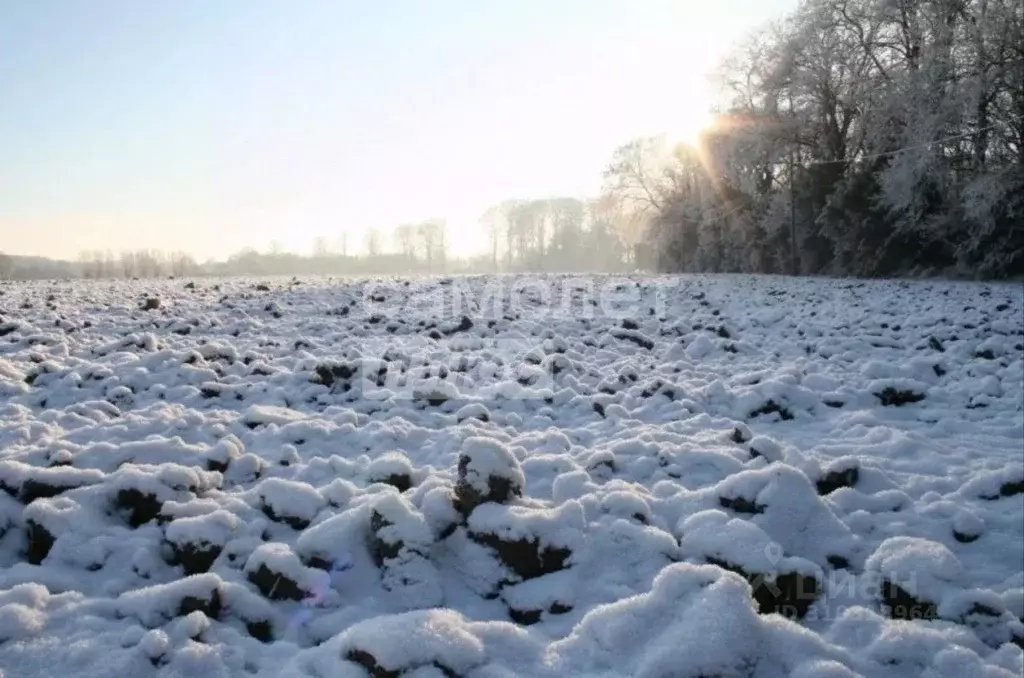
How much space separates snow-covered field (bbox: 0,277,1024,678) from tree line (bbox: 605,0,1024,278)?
17.5 metres

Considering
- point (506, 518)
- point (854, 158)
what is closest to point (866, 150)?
point (854, 158)

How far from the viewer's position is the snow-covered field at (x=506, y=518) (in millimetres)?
2223

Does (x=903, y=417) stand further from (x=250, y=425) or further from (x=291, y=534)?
(x=250, y=425)

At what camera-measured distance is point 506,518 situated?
9.68ft

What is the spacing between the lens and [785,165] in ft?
98.0

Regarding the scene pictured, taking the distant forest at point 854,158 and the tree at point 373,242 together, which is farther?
the tree at point 373,242

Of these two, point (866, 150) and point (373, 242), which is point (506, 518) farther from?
point (373, 242)

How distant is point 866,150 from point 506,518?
1149 inches

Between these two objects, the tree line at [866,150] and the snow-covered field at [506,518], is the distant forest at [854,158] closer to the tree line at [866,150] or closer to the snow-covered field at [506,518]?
the tree line at [866,150]

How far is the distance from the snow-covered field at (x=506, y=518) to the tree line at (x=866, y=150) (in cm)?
1745

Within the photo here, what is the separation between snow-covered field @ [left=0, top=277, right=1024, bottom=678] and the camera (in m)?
2.22

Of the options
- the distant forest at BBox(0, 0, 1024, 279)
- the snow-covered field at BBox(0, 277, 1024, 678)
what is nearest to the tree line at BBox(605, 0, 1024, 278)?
the distant forest at BBox(0, 0, 1024, 279)

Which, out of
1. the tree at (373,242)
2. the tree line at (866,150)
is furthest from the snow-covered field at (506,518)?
the tree at (373,242)

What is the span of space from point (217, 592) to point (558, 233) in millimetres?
84220
